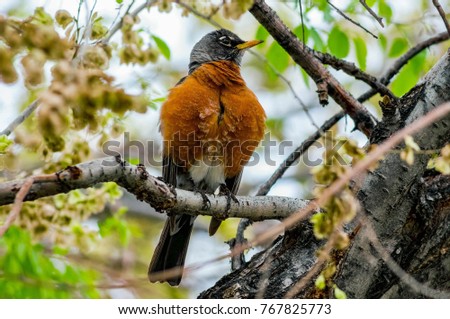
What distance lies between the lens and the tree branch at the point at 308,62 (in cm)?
351

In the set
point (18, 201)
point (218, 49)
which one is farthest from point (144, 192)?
point (218, 49)

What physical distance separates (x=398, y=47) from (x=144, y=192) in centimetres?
248

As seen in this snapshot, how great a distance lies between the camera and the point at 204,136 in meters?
4.30

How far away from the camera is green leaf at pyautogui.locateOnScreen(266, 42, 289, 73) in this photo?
4.01 metres

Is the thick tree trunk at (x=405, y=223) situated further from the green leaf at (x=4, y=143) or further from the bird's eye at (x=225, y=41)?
the bird's eye at (x=225, y=41)

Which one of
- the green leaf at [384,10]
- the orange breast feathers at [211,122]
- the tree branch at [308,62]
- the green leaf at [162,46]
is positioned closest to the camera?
the tree branch at [308,62]

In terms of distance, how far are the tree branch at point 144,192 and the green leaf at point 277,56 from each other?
1074mm

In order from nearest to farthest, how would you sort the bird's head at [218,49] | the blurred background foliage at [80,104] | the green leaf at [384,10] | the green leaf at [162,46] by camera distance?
the blurred background foliage at [80,104] < the green leaf at [162,46] < the green leaf at [384,10] < the bird's head at [218,49]

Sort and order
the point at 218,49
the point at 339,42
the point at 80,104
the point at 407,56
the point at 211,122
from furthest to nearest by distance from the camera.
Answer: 1. the point at 218,49
2. the point at 211,122
3. the point at 407,56
4. the point at 339,42
5. the point at 80,104

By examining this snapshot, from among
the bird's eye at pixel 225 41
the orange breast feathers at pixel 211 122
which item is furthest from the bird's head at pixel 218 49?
the orange breast feathers at pixel 211 122

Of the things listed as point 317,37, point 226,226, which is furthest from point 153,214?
point 317,37

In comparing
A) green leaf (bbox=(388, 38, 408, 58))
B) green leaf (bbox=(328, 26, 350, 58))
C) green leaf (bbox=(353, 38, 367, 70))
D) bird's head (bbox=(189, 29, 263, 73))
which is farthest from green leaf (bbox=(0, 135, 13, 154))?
green leaf (bbox=(388, 38, 408, 58))

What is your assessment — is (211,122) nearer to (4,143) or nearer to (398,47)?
(398,47)

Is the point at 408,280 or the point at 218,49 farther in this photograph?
the point at 218,49
